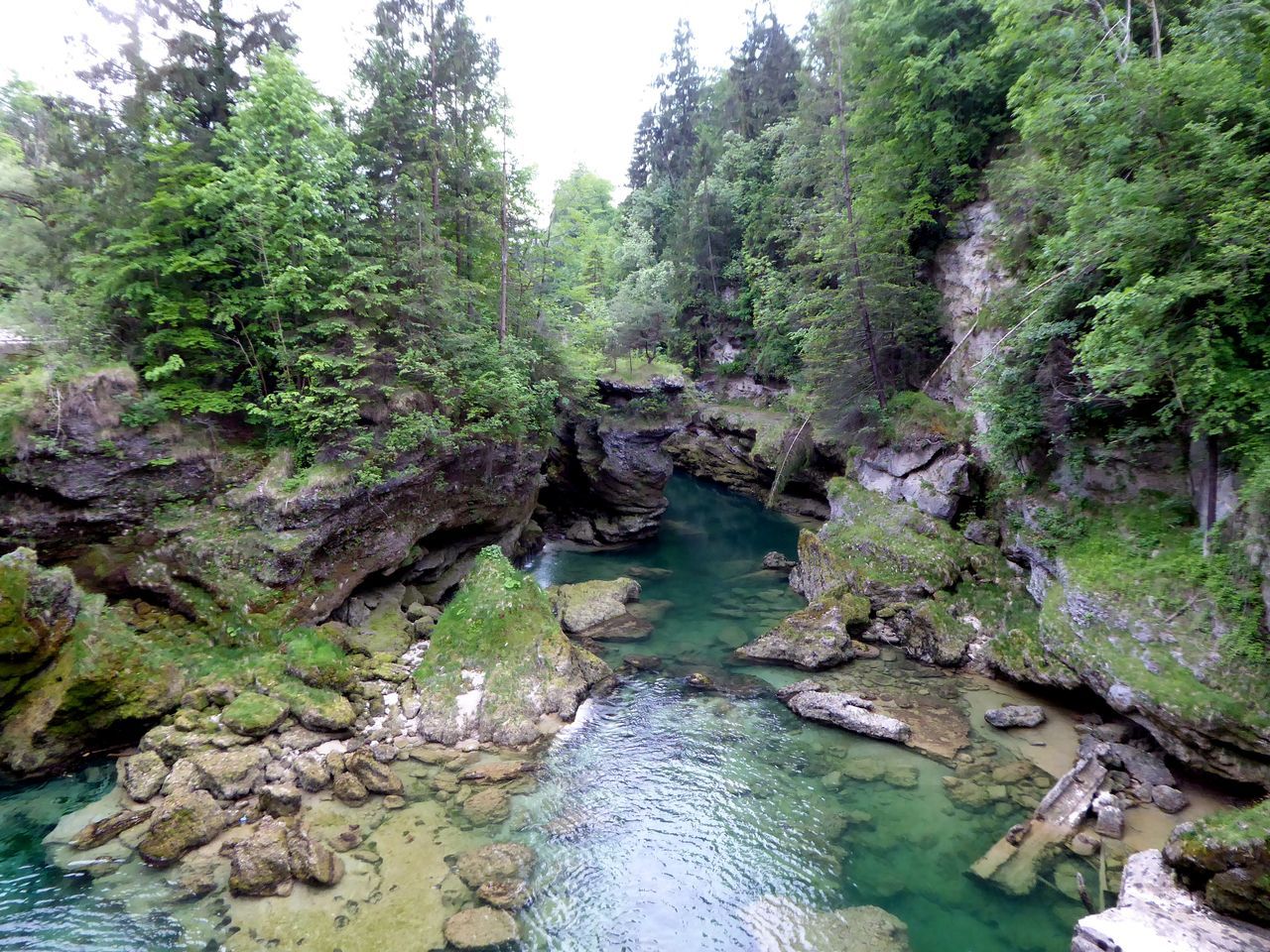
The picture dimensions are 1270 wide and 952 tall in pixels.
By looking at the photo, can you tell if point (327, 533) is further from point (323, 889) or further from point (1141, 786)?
point (1141, 786)

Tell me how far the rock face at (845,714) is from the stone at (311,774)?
8874mm

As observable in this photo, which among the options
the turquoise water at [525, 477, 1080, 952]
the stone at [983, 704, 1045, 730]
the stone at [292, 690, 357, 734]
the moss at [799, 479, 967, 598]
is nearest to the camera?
the turquoise water at [525, 477, 1080, 952]

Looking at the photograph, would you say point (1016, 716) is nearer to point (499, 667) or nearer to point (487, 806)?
point (487, 806)

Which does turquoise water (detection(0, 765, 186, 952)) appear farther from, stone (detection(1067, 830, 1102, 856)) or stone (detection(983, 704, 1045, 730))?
stone (detection(983, 704, 1045, 730))

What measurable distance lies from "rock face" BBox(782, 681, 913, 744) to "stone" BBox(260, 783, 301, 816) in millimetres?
9228

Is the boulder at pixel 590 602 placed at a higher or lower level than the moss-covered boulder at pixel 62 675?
lower

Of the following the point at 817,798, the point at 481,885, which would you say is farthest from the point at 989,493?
the point at 481,885

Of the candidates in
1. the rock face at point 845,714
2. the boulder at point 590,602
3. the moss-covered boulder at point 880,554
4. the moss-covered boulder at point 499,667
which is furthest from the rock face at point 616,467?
the rock face at point 845,714

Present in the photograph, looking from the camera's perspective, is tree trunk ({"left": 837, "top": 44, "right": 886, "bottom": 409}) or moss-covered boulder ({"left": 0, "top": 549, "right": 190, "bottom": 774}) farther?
tree trunk ({"left": 837, "top": 44, "right": 886, "bottom": 409})

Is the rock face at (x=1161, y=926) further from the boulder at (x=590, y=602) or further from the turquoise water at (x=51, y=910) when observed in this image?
the boulder at (x=590, y=602)

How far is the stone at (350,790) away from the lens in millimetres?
9625

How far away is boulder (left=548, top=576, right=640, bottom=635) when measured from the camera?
17.1m

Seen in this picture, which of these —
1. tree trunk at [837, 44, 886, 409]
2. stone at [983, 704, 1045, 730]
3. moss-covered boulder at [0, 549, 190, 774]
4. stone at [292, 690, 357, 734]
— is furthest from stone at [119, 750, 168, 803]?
tree trunk at [837, 44, 886, 409]

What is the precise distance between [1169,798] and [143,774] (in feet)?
51.6
